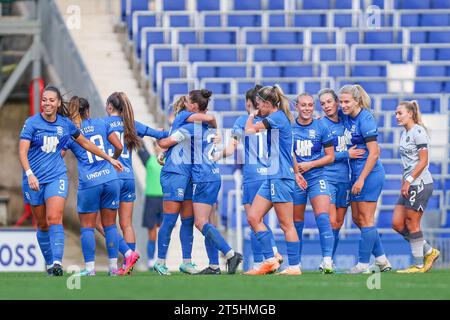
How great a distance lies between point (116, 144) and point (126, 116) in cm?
34

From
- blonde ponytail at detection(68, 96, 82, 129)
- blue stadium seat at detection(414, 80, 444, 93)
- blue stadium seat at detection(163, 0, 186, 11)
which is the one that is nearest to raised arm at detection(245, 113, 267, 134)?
blonde ponytail at detection(68, 96, 82, 129)

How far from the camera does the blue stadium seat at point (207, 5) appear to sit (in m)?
27.0

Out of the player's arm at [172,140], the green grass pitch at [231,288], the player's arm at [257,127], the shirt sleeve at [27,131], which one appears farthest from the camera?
the player's arm at [172,140]

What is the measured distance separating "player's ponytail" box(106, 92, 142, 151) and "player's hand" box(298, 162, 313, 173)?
5.85 feet

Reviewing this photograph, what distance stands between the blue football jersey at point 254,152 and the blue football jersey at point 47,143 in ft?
5.87

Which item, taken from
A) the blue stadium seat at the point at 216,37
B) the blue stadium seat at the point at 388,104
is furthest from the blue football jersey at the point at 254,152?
the blue stadium seat at the point at 216,37

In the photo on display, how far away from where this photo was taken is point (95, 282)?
13203 millimetres

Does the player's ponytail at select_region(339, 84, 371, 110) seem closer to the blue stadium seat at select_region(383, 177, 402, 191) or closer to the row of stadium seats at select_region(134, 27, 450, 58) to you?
the blue stadium seat at select_region(383, 177, 402, 191)

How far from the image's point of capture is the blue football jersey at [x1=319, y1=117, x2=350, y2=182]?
51.6 ft

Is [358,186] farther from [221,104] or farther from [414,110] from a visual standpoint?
[221,104]

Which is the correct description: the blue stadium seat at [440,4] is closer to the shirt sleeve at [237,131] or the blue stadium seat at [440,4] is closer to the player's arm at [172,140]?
the shirt sleeve at [237,131]

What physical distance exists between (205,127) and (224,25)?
11.2m
